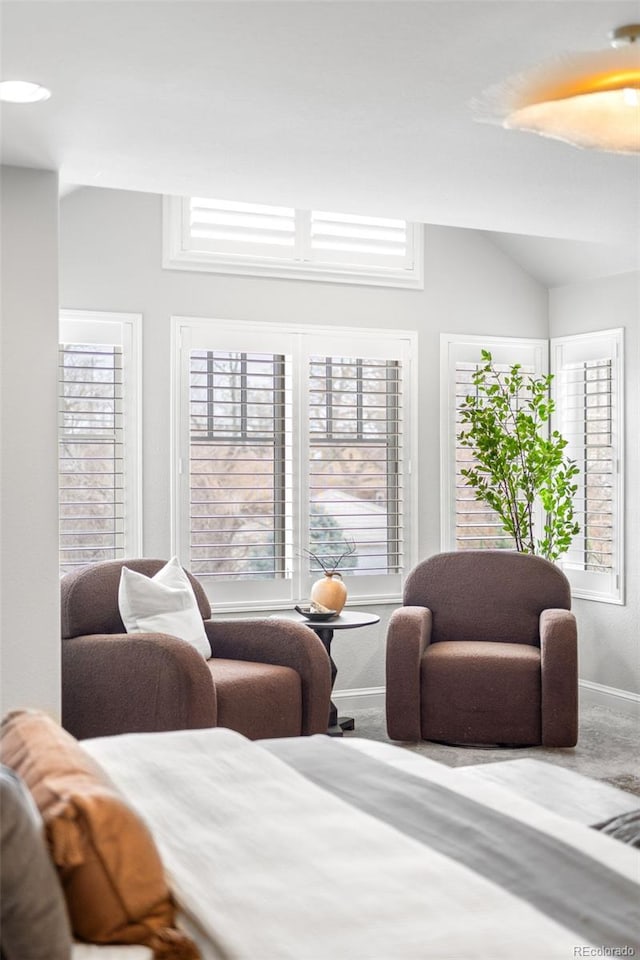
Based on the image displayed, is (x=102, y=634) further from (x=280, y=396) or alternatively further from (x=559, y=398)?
(x=559, y=398)

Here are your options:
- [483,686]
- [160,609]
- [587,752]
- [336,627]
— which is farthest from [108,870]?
[587,752]

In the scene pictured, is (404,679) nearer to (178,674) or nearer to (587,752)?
(587,752)

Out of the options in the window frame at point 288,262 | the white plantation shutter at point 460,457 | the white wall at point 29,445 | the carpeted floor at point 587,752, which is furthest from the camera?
the white plantation shutter at point 460,457

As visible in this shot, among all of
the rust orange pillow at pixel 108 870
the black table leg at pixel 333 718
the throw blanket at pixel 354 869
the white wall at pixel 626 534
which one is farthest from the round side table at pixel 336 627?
the rust orange pillow at pixel 108 870

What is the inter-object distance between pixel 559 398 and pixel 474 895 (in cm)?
495

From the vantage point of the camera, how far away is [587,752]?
480 centimetres

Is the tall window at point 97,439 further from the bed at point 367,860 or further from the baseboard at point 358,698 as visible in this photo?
the bed at point 367,860

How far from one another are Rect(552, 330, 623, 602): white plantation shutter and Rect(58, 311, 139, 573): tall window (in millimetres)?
2614

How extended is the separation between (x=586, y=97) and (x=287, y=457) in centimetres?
318

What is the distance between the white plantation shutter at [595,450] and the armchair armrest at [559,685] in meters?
1.13

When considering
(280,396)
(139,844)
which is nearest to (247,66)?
(139,844)

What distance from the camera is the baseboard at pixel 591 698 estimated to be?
566 cm

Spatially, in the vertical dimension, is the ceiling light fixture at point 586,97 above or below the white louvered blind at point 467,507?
above

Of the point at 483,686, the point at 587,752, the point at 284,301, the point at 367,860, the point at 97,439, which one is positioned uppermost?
the point at 284,301
